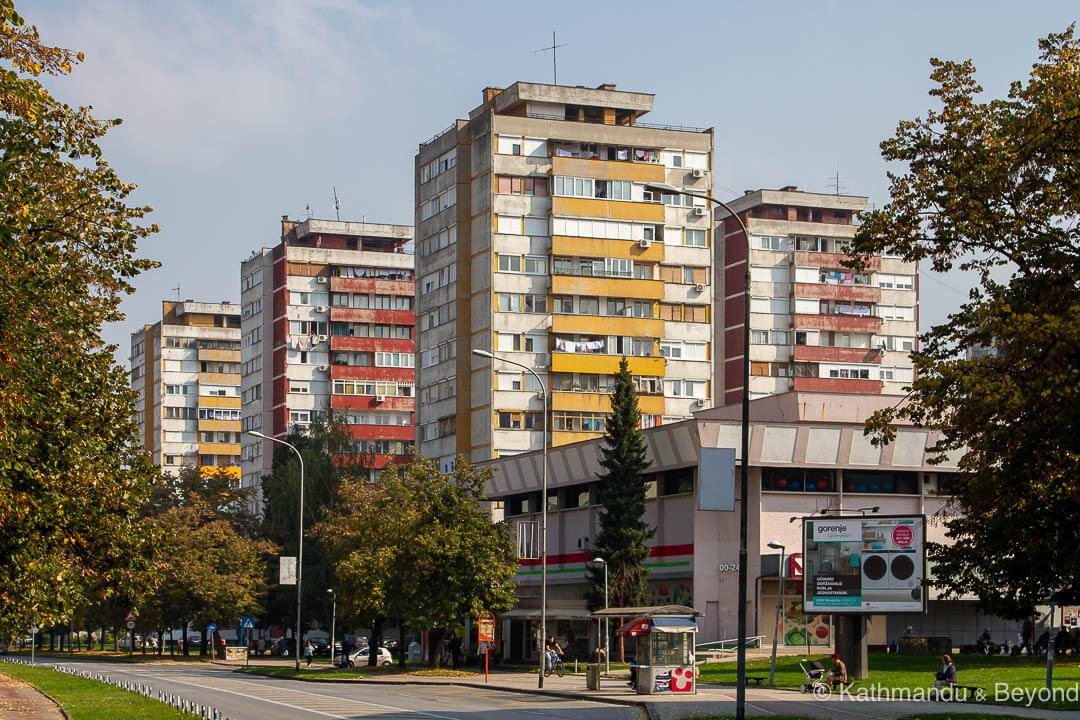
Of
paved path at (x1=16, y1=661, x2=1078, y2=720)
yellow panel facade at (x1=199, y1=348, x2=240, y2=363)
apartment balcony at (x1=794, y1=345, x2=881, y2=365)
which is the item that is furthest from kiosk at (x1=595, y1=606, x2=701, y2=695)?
yellow panel facade at (x1=199, y1=348, x2=240, y2=363)

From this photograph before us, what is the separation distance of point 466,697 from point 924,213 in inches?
863

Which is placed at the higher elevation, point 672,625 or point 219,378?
point 219,378

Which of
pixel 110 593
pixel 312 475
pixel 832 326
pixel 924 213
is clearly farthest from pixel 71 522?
pixel 832 326

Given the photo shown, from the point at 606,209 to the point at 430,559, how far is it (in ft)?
131

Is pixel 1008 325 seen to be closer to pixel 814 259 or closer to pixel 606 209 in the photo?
pixel 606 209

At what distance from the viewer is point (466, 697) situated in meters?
40.8

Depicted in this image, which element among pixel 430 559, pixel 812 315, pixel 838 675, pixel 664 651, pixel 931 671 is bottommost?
pixel 931 671

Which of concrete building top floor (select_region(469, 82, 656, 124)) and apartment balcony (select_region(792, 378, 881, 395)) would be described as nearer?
concrete building top floor (select_region(469, 82, 656, 124))

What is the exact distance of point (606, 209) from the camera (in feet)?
295

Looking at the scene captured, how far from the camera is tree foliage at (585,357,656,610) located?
6116cm

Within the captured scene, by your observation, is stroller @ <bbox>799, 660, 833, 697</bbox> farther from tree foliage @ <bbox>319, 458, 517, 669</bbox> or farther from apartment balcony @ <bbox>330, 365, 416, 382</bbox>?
apartment balcony @ <bbox>330, 365, 416, 382</bbox>

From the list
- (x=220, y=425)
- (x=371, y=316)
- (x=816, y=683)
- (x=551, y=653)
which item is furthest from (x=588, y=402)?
(x=220, y=425)

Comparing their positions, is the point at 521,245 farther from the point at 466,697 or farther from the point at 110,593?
the point at 110,593

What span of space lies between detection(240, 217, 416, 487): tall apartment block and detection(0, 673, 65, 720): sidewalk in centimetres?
7589
